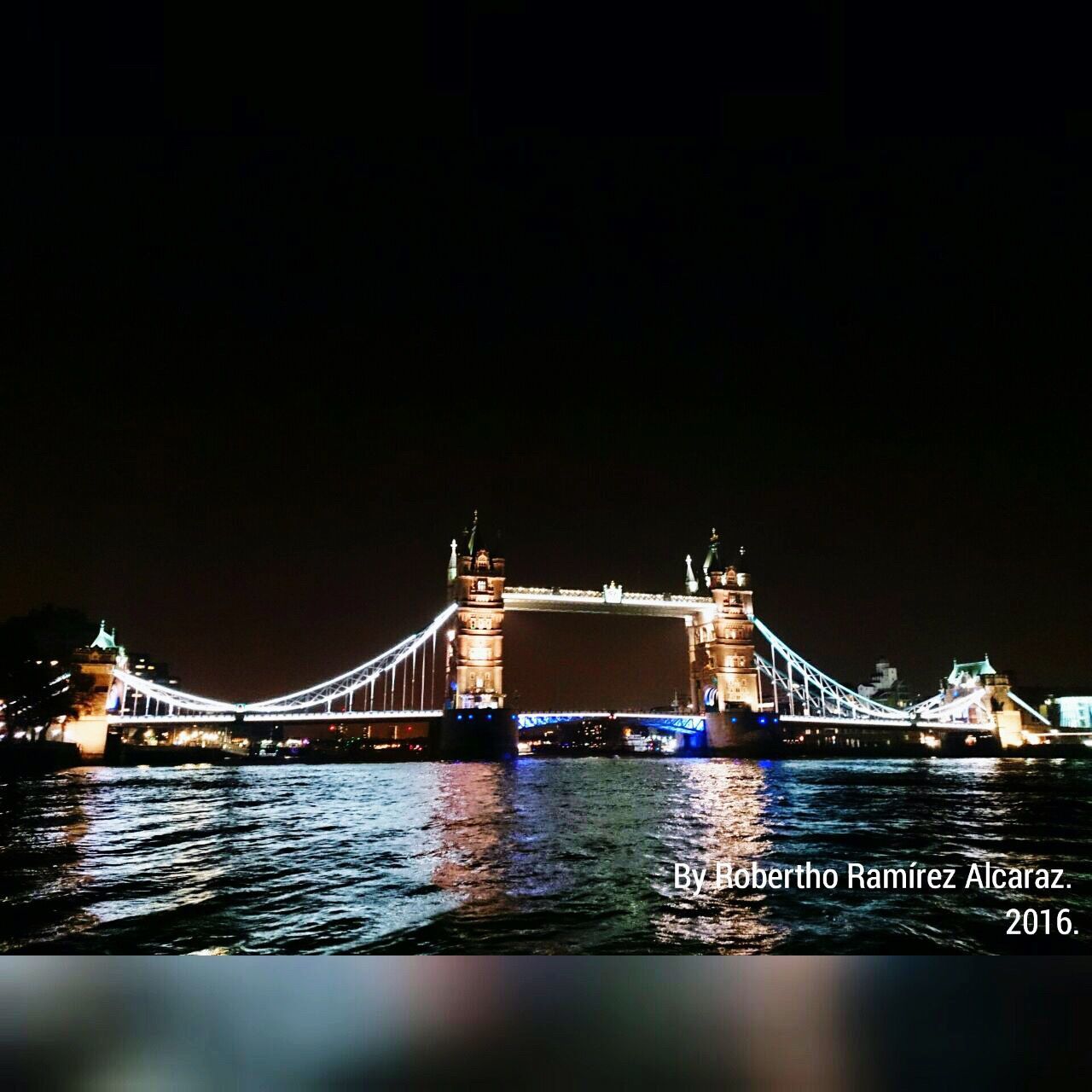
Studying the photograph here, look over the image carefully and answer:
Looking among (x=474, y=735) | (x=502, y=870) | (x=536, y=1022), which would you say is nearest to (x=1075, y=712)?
(x=474, y=735)

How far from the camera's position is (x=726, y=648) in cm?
8712

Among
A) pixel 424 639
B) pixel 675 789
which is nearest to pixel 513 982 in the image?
pixel 675 789

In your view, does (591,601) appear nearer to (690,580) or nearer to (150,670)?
(690,580)

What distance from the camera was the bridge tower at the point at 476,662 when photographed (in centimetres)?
6319

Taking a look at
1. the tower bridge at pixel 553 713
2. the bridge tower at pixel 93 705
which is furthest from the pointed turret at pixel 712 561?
the bridge tower at pixel 93 705

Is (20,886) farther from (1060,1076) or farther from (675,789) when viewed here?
(675,789)

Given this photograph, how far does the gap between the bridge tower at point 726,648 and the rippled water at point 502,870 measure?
198ft

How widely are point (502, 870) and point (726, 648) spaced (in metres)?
79.8

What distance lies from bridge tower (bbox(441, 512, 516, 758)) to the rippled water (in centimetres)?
3944

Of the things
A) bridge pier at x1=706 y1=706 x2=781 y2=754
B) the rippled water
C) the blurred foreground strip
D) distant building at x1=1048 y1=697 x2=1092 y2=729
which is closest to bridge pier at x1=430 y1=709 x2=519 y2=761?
bridge pier at x1=706 y1=706 x2=781 y2=754

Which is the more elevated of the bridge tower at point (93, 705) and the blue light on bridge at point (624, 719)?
the bridge tower at point (93, 705)

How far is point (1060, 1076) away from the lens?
9.07 feet

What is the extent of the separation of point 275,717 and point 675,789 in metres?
39.8

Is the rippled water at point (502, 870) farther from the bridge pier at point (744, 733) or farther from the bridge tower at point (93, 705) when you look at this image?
the bridge pier at point (744, 733)
